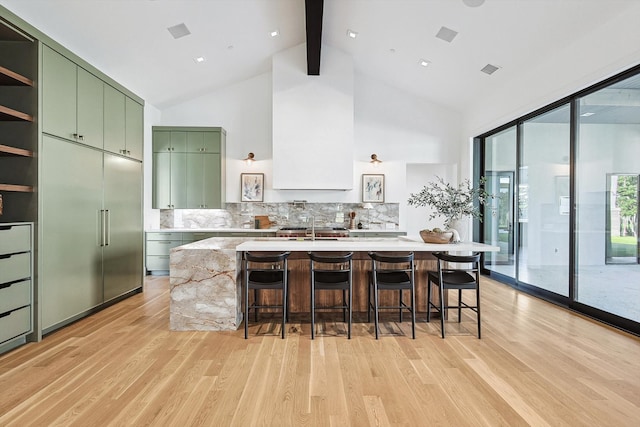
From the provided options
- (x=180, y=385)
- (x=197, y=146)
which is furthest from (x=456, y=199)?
(x=197, y=146)

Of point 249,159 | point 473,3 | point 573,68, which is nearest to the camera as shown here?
point 473,3

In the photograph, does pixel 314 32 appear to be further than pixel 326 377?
Yes

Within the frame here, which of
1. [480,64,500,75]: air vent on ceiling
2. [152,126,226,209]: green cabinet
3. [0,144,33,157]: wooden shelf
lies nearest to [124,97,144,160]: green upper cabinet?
[152,126,226,209]: green cabinet

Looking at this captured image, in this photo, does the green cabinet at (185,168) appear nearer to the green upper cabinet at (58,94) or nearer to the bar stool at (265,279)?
the green upper cabinet at (58,94)

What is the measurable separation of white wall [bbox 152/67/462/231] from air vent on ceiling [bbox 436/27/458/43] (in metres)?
2.22

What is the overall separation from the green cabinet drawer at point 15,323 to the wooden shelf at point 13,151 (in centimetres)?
135

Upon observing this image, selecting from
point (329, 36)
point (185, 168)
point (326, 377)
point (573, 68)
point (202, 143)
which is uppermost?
point (329, 36)

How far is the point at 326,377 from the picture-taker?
254 cm

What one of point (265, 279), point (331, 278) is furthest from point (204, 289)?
point (331, 278)

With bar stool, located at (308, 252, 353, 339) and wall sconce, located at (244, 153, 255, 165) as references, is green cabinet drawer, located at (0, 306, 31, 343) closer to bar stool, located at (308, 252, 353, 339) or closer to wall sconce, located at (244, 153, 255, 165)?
bar stool, located at (308, 252, 353, 339)

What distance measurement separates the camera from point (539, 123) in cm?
493

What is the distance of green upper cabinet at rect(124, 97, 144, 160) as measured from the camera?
4.63 meters

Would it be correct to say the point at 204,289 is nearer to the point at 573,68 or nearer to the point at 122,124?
the point at 122,124

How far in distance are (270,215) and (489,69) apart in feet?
14.6
